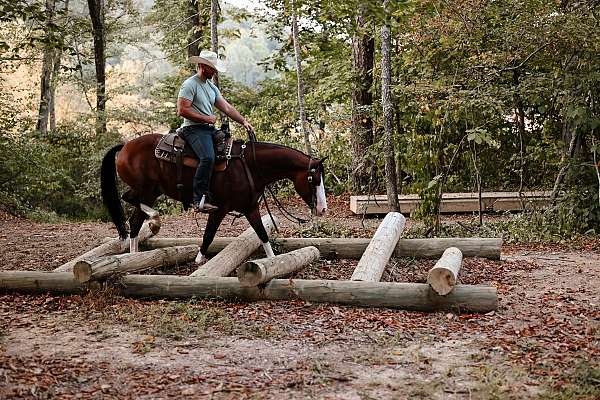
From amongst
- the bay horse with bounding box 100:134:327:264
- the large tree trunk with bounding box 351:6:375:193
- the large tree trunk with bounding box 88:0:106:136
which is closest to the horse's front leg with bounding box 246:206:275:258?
the bay horse with bounding box 100:134:327:264

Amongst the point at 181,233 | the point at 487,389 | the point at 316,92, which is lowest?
the point at 487,389

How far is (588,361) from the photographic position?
5.03m

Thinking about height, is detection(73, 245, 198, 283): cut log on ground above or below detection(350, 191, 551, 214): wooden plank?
below

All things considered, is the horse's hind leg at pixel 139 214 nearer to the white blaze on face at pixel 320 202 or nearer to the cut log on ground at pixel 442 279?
the white blaze on face at pixel 320 202

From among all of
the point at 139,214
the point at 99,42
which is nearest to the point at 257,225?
the point at 139,214

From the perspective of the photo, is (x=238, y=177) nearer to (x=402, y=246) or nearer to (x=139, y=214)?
(x=139, y=214)

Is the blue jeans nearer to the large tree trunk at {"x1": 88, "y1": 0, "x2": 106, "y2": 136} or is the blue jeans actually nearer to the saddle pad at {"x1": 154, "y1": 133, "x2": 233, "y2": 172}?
the saddle pad at {"x1": 154, "y1": 133, "x2": 233, "y2": 172}

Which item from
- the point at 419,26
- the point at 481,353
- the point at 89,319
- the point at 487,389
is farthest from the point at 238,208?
the point at 419,26

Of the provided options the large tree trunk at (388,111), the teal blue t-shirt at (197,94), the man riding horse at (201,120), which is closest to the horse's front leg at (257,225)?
the man riding horse at (201,120)

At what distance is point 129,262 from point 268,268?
1.73 metres

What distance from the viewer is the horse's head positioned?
8062 millimetres

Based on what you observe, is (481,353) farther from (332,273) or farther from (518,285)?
(332,273)

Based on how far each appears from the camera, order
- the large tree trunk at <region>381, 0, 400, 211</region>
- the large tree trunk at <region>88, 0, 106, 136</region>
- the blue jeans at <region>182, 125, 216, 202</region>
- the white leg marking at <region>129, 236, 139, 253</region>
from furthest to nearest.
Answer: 1. the large tree trunk at <region>88, 0, 106, 136</region>
2. the large tree trunk at <region>381, 0, 400, 211</region>
3. the white leg marking at <region>129, 236, 139, 253</region>
4. the blue jeans at <region>182, 125, 216, 202</region>

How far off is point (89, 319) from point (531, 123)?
12303 millimetres
